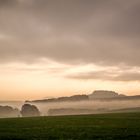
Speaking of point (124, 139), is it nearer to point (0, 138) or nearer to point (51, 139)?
point (51, 139)

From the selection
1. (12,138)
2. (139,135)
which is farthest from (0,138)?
(139,135)

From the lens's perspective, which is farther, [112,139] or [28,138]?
[28,138]

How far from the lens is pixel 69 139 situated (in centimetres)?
3941

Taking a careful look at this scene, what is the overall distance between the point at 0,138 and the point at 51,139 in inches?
277

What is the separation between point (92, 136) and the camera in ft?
138

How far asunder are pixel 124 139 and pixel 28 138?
11.5 meters

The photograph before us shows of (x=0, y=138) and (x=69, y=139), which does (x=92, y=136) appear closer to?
(x=69, y=139)

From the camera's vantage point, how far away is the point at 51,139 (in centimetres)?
4019

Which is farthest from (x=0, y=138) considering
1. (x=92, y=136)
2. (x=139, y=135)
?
(x=139, y=135)

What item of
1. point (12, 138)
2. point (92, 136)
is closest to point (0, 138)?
point (12, 138)

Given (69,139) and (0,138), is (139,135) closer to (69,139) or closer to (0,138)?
(69,139)

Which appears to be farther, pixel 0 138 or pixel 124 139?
pixel 0 138

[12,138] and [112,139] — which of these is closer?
[112,139]

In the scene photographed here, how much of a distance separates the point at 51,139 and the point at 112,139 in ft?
23.3
